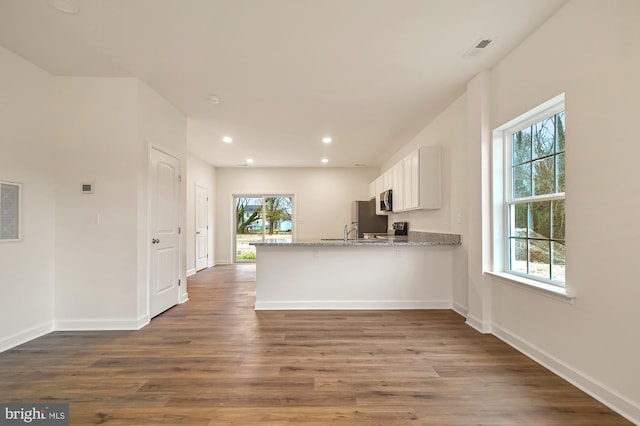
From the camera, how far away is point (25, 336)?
9.16ft

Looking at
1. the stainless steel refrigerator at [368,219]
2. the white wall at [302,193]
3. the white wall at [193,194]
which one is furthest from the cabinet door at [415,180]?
the white wall at [193,194]

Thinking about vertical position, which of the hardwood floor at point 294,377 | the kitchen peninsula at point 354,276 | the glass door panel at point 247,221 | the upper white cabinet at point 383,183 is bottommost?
the hardwood floor at point 294,377

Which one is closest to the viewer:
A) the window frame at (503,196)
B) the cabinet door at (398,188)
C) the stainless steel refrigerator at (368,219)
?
the window frame at (503,196)

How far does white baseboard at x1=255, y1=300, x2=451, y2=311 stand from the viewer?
3.85 metres

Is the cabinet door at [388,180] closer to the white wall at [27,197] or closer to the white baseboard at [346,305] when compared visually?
the white baseboard at [346,305]

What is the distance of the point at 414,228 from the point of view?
17.2 feet

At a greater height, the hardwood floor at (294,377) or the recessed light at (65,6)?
the recessed light at (65,6)

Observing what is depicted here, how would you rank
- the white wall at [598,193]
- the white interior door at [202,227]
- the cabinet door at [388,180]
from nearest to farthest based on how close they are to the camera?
the white wall at [598,193] < the cabinet door at [388,180] < the white interior door at [202,227]

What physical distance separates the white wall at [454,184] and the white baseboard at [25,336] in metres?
4.42

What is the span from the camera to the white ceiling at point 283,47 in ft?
6.93

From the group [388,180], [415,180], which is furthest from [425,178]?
[388,180]

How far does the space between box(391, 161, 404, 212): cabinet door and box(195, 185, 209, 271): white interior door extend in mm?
4337

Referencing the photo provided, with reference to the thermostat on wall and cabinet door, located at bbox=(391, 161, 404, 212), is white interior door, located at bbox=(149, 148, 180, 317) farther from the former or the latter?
cabinet door, located at bbox=(391, 161, 404, 212)

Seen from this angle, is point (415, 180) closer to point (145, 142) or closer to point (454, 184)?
point (454, 184)
